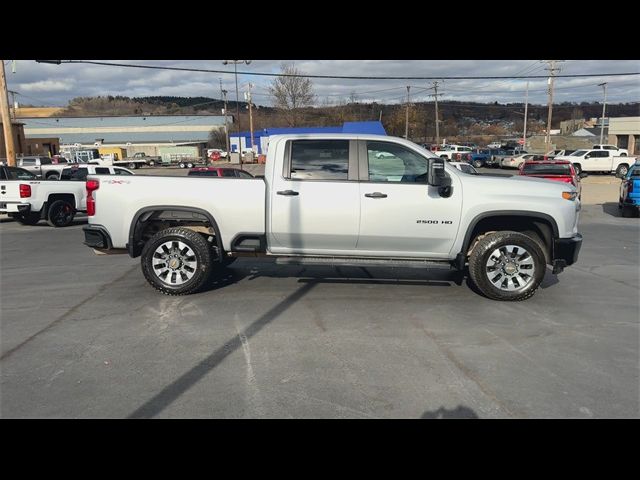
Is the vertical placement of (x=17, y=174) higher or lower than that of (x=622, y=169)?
lower

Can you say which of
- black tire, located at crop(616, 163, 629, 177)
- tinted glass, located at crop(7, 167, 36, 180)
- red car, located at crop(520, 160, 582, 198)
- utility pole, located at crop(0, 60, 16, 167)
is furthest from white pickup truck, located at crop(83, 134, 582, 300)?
black tire, located at crop(616, 163, 629, 177)

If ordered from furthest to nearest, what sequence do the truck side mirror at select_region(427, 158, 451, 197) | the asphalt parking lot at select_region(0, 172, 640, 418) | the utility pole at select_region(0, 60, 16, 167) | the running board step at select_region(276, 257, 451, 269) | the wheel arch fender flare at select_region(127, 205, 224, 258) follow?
the utility pole at select_region(0, 60, 16, 167)
the wheel arch fender flare at select_region(127, 205, 224, 258)
the running board step at select_region(276, 257, 451, 269)
the truck side mirror at select_region(427, 158, 451, 197)
the asphalt parking lot at select_region(0, 172, 640, 418)

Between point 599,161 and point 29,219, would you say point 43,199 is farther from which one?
point 599,161

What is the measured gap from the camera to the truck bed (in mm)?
5852

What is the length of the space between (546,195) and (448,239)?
4.20 ft

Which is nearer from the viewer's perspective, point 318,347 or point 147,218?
point 318,347

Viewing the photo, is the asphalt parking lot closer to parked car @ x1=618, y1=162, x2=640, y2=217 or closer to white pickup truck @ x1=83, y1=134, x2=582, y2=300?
white pickup truck @ x1=83, y1=134, x2=582, y2=300

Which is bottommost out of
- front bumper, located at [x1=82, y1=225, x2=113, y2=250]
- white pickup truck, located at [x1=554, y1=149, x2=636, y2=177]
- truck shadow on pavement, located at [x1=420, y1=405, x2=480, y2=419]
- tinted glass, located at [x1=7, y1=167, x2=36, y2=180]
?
truck shadow on pavement, located at [x1=420, y1=405, x2=480, y2=419]

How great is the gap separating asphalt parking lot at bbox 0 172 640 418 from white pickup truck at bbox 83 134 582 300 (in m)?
0.50

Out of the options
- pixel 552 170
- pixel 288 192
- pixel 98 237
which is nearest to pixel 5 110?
pixel 98 237

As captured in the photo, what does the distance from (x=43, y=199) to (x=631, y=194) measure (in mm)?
16979

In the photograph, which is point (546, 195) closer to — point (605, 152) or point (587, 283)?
point (587, 283)

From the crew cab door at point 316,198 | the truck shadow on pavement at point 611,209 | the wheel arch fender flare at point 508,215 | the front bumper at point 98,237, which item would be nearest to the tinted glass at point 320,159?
the crew cab door at point 316,198

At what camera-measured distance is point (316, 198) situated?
577 centimetres
